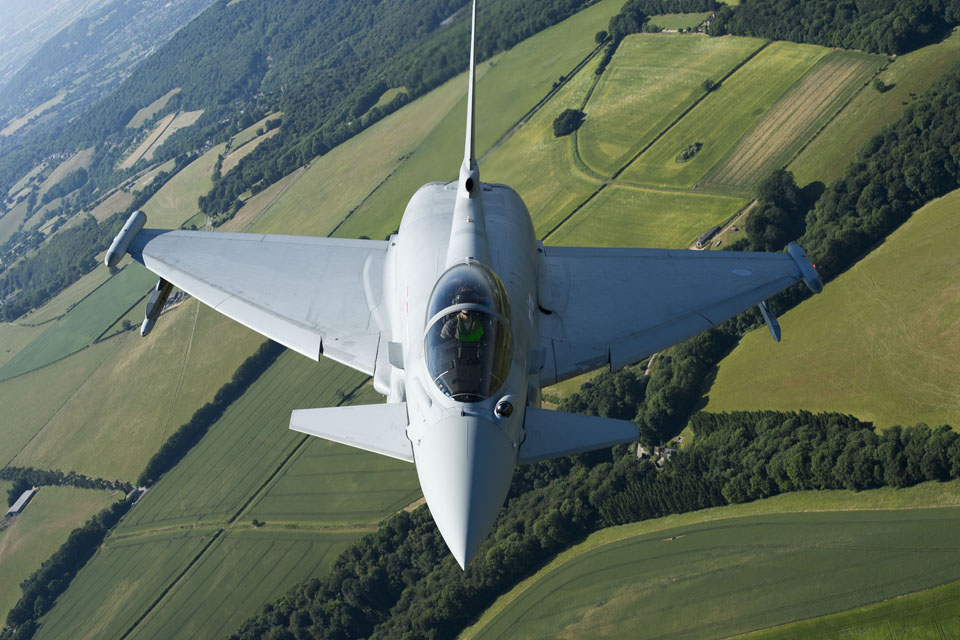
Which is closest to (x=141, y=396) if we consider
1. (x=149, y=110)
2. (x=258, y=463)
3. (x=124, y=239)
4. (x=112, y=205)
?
(x=258, y=463)

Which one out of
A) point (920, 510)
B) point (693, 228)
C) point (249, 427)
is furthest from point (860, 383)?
point (249, 427)

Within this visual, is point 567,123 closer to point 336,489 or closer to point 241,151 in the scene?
point 336,489

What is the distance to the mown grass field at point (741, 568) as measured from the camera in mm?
29375

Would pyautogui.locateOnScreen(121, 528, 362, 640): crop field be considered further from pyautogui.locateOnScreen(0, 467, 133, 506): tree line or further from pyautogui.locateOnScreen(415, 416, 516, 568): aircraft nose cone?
pyautogui.locateOnScreen(415, 416, 516, 568): aircraft nose cone

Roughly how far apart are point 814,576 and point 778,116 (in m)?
45.8

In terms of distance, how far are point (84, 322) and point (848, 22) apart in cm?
9306

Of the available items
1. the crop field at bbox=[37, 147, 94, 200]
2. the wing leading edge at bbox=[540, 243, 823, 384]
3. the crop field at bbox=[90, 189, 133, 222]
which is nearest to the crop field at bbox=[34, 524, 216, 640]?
the wing leading edge at bbox=[540, 243, 823, 384]

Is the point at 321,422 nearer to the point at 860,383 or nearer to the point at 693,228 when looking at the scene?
the point at 860,383

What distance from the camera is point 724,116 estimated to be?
6475 cm

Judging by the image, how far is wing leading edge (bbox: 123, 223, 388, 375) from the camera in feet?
72.9

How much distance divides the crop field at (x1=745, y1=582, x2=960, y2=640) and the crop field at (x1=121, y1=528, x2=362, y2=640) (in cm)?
2749

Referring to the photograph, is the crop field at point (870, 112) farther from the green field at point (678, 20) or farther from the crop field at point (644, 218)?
the green field at point (678, 20)

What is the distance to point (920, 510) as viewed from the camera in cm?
3059

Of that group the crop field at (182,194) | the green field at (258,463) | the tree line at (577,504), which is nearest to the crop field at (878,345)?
the tree line at (577,504)
